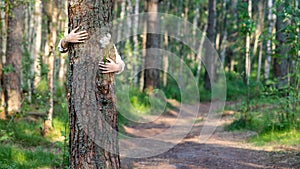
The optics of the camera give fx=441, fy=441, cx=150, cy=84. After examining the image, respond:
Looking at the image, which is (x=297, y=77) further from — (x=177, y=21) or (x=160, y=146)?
(x=177, y=21)

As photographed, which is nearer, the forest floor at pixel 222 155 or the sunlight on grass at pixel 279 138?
the forest floor at pixel 222 155

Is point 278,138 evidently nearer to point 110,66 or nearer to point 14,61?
point 110,66

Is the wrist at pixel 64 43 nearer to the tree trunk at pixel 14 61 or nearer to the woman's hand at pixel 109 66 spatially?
the woman's hand at pixel 109 66

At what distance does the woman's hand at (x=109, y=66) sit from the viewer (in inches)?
181

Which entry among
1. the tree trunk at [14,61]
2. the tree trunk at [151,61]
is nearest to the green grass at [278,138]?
the tree trunk at [14,61]

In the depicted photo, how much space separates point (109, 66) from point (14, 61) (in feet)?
20.7

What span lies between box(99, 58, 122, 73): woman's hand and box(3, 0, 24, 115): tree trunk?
5874 mm

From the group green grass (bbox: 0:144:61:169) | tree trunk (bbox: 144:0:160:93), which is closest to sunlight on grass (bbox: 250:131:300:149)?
green grass (bbox: 0:144:61:169)

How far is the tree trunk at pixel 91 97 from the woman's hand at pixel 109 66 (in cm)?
5

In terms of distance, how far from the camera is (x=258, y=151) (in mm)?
8328

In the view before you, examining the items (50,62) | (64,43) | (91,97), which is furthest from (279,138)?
(64,43)

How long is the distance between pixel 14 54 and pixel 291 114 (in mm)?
6383

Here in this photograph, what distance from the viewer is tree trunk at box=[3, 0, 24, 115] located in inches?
395

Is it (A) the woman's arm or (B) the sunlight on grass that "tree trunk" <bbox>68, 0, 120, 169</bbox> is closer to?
(A) the woman's arm
